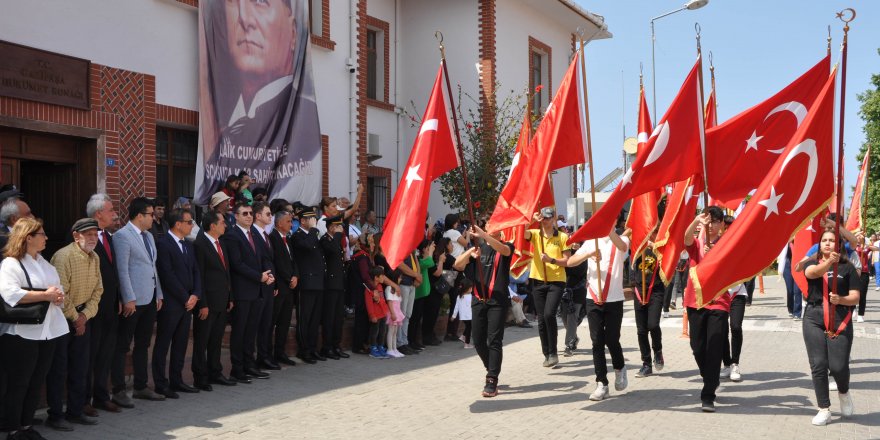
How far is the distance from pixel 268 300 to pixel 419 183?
2905mm

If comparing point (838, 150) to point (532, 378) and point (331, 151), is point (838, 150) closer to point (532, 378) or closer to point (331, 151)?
point (532, 378)

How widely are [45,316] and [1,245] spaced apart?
0.71 metres

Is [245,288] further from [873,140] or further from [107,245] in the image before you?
[873,140]

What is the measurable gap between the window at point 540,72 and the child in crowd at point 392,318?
13.6m

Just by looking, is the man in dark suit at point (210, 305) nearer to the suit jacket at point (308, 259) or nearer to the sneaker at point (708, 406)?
the suit jacket at point (308, 259)

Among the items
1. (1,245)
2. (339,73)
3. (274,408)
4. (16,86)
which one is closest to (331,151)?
(339,73)

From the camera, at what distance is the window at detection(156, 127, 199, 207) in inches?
536

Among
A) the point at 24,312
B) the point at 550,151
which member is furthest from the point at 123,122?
the point at 550,151

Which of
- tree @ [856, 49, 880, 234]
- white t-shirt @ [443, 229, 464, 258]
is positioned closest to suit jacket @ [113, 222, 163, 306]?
white t-shirt @ [443, 229, 464, 258]

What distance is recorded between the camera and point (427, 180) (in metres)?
8.56

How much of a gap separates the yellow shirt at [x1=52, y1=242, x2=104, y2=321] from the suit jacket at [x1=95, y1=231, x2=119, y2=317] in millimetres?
295

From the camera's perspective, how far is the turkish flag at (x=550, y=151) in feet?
29.4

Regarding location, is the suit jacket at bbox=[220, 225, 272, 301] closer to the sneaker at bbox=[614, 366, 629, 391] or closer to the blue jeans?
the sneaker at bbox=[614, 366, 629, 391]

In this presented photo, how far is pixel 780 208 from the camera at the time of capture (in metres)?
7.55
